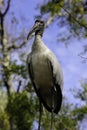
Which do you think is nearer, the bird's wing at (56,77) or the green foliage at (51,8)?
the bird's wing at (56,77)

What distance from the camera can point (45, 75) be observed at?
416 cm

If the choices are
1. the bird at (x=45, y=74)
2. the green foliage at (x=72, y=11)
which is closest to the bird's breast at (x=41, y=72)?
the bird at (x=45, y=74)

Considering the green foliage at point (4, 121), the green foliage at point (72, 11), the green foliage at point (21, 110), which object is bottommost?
the green foliage at point (4, 121)

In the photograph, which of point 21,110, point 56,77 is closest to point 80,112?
point 21,110

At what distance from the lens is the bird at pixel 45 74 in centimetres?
415

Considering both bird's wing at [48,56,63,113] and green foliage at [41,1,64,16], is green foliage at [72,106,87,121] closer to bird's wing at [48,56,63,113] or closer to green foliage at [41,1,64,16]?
green foliage at [41,1,64,16]

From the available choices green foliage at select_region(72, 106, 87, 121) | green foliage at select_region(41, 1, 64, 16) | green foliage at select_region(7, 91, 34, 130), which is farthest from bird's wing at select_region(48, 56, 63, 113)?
green foliage at select_region(7, 91, 34, 130)

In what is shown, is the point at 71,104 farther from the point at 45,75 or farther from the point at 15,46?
the point at 45,75

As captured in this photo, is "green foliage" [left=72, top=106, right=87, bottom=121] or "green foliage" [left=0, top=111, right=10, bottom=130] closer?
"green foliage" [left=72, top=106, right=87, bottom=121]

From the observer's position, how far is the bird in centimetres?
415

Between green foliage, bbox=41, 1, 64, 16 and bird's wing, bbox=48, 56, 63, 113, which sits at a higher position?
bird's wing, bbox=48, 56, 63, 113

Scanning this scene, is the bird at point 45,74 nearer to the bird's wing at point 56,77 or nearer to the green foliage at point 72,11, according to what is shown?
the bird's wing at point 56,77

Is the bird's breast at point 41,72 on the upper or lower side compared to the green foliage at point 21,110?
upper

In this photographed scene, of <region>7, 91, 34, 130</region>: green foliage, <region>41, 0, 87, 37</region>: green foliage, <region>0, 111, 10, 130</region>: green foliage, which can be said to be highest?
<region>41, 0, 87, 37</region>: green foliage
